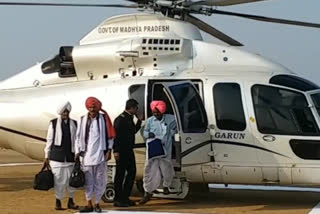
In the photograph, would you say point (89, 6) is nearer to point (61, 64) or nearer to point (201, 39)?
point (61, 64)

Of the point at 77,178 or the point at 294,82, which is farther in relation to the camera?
the point at 294,82

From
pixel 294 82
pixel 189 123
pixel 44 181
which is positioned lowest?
pixel 44 181

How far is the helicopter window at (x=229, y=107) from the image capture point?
1039 cm

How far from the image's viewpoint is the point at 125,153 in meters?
10.1

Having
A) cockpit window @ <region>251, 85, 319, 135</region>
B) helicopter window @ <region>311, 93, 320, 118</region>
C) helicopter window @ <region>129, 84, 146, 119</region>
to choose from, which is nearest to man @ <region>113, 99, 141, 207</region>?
helicopter window @ <region>129, 84, 146, 119</region>

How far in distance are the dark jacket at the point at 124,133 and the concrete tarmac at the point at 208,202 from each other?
3.25 feet

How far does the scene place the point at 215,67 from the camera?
1105 centimetres

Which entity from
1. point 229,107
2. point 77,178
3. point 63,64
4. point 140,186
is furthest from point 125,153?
point 63,64

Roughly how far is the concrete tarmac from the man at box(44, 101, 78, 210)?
0.53m

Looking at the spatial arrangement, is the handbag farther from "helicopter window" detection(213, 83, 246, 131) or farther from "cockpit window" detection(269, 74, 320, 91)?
"cockpit window" detection(269, 74, 320, 91)

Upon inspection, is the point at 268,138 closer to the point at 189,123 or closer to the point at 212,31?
the point at 189,123

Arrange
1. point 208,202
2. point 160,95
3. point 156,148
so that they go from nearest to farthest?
point 156,148
point 160,95
point 208,202

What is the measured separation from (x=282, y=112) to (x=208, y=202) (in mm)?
2207

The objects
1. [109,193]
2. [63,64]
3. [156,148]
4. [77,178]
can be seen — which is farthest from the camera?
[63,64]
